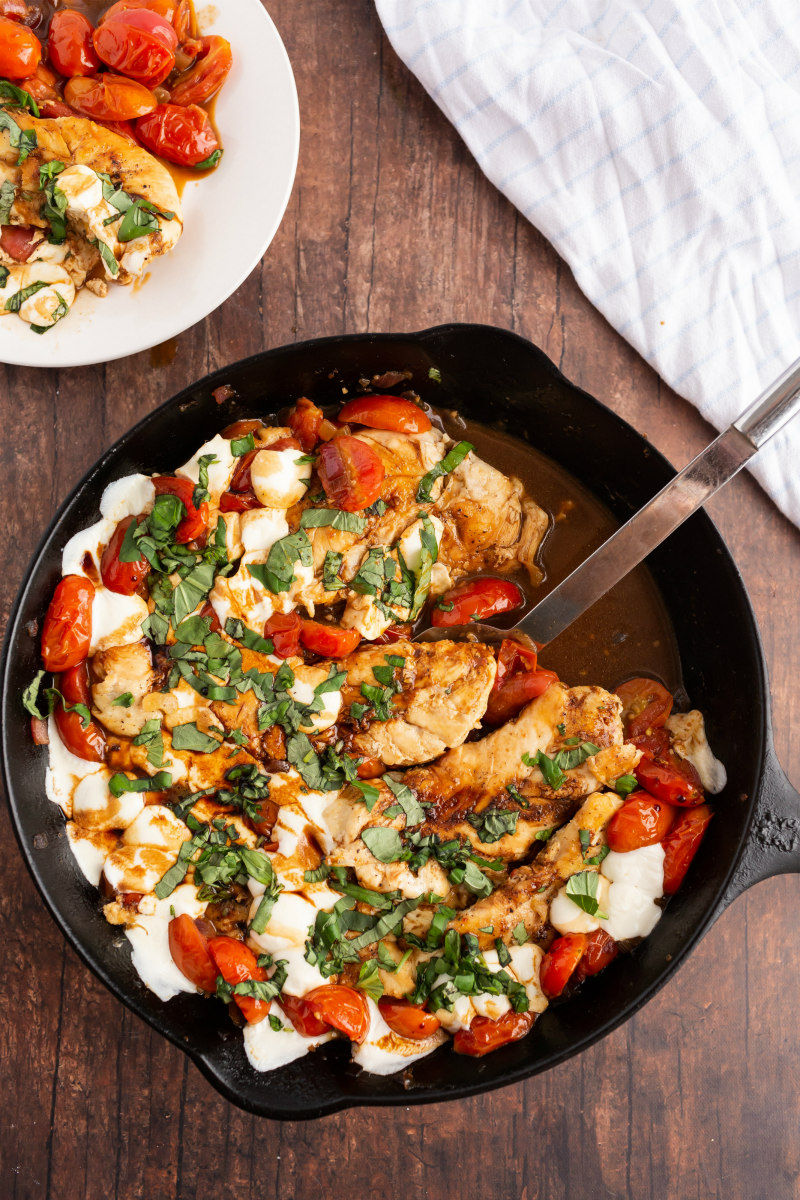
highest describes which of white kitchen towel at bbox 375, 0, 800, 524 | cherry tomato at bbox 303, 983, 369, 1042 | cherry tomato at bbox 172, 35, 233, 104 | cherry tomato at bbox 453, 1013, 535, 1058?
white kitchen towel at bbox 375, 0, 800, 524

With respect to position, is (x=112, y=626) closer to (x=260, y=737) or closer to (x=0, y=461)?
(x=260, y=737)

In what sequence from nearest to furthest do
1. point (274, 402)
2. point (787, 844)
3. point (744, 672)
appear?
point (787, 844)
point (744, 672)
point (274, 402)

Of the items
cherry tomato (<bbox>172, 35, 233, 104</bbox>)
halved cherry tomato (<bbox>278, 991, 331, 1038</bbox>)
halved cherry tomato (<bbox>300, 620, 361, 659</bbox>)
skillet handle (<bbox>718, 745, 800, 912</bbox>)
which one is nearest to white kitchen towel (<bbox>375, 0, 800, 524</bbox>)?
cherry tomato (<bbox>172, 35, 233, 104</bbox>)

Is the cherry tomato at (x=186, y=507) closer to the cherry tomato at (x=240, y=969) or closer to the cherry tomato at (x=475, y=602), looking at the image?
the cherry tomato at (x=475, y=602)

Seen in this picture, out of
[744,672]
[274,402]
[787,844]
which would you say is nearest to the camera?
[787,844]

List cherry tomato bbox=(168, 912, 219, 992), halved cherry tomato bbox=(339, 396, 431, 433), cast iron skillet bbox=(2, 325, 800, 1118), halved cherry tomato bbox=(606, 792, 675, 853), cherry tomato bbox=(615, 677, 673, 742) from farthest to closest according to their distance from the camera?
cherry tomato bbox=(615, 677, 673, 742) < halved cherry tomato bbox=(339, 396, 431, 433) < halved cherry tomato bbox=(606, 792, 675, 853) < cherry tomato bbox=(168, 912, 219, 992) < cast iron skillet bbox=(2, 325, 800, 1118)

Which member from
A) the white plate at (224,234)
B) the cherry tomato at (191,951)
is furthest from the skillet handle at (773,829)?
the white plate at (224,234)

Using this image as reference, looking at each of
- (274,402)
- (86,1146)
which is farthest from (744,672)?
(86,1146)

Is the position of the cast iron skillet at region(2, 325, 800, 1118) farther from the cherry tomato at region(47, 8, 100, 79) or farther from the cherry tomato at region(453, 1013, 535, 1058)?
the cherry tomato at region(47, 8, 100, 79)
